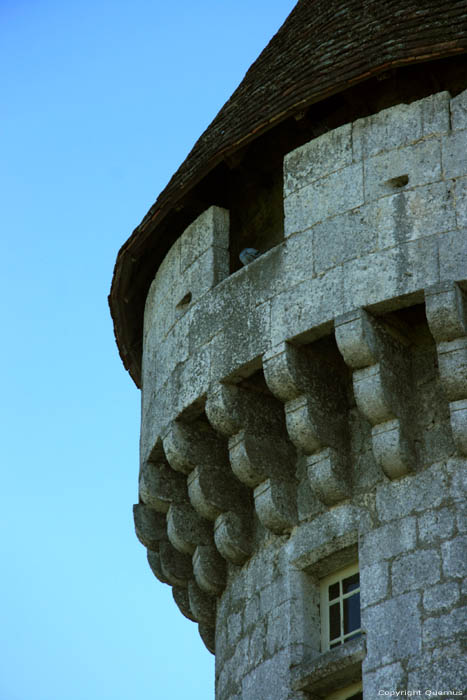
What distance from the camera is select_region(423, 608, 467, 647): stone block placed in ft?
28.9

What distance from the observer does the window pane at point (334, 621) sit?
9.81 meters

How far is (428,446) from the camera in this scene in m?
9.59

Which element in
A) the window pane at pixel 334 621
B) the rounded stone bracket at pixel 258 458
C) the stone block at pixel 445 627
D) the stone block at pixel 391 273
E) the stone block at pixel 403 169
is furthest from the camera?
the rounded stone bracket at pixel 258 458

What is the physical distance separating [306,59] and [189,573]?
3895 mm

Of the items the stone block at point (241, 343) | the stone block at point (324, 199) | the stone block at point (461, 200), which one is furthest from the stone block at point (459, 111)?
the stone block at point (241, 343)

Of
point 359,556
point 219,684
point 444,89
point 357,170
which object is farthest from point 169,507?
point 444,89

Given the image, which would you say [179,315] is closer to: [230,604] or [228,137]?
[228,137]

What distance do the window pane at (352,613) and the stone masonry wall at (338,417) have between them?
0.75ft

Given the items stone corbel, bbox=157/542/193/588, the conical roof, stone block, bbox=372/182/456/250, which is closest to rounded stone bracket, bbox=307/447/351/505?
stone block, bbox=372/182/456/250

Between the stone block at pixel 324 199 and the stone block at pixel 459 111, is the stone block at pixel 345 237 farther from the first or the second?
the stone block at pixel 459 111

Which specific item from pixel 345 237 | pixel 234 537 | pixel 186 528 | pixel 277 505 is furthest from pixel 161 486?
A: pixel 345 237

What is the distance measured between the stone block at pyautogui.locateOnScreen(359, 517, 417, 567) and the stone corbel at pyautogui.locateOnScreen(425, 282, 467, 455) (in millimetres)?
575

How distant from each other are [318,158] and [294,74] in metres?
0.83

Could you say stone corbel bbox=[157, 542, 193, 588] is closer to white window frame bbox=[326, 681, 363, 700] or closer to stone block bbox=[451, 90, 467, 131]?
white window frame bbox=[326, 681, 363, 700]
